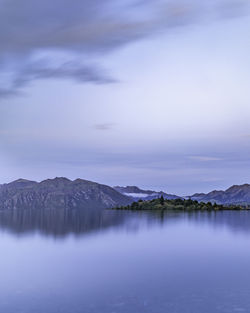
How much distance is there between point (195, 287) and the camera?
219 feet

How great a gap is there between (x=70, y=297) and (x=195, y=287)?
22608 millimetres

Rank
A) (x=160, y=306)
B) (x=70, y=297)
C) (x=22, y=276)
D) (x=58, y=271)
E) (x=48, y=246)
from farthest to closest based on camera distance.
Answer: (x=48, y=246) → (x=58, y=271) → (x=22, y=276) → (x=70, y=297) → (x=160, y=306)

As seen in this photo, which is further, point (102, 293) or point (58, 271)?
point (58, 271)

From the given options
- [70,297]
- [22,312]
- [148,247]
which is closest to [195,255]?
[148,247]

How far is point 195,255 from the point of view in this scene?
361 ft

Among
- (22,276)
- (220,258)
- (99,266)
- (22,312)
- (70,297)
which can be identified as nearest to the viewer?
(22,312)

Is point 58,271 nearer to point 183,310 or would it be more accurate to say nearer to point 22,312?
point 22,312

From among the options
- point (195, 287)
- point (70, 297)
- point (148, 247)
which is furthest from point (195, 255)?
point (70, 297)

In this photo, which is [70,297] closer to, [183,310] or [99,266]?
[183,310]

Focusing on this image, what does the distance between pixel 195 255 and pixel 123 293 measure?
173ft

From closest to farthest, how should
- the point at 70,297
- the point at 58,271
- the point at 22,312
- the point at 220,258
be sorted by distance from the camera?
the point at 22,312 < the point at 70,297 < the point at 58,271 < the point at 220,258

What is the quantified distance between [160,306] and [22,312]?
1919 centimetres

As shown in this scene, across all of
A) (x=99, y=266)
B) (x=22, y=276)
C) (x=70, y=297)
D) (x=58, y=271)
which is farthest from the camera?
(x=99, y=266)

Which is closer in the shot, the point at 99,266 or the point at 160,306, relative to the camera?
the point at 160,306
